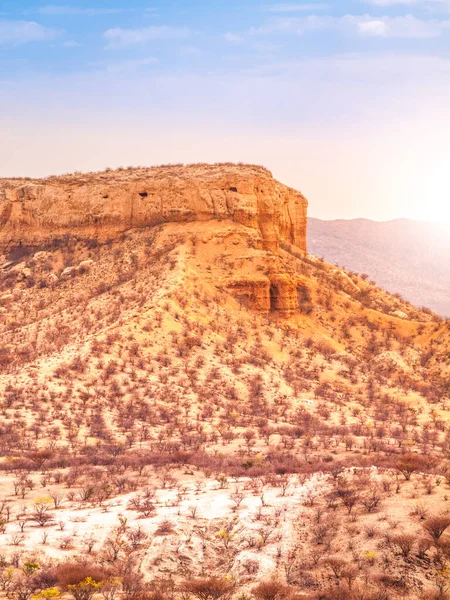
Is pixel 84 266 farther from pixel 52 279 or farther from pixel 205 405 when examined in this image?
pixel 205 405

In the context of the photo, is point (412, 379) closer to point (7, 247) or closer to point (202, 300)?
point (202, 300)

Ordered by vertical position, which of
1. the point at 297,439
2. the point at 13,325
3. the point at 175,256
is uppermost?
the point at 175,256

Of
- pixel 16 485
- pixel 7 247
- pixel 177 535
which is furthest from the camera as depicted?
pixel 7 247

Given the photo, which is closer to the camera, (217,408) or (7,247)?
(217,408)

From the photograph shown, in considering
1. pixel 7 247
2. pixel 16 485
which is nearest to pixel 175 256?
pixel 7 247

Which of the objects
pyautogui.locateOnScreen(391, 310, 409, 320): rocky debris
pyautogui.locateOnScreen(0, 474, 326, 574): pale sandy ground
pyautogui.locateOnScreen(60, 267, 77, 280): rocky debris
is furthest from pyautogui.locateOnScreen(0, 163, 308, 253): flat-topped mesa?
pyautogui.locateOnScreen(0, 474, 326, 574): pale sandy ground

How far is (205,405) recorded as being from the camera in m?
21.4

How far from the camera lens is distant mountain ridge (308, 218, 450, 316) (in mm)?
114363

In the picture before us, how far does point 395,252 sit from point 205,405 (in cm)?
12389

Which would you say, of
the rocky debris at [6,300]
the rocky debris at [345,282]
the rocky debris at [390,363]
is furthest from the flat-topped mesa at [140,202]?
the rocky debris at [390,363]

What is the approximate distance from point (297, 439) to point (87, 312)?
48.2 ft

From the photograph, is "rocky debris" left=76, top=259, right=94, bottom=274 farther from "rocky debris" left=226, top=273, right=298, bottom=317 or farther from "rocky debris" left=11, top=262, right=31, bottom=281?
Result: "rocky debris" left=226, top=273, right=298, bottom=317

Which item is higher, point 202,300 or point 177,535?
point 202,300

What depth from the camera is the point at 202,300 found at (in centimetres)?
2927
